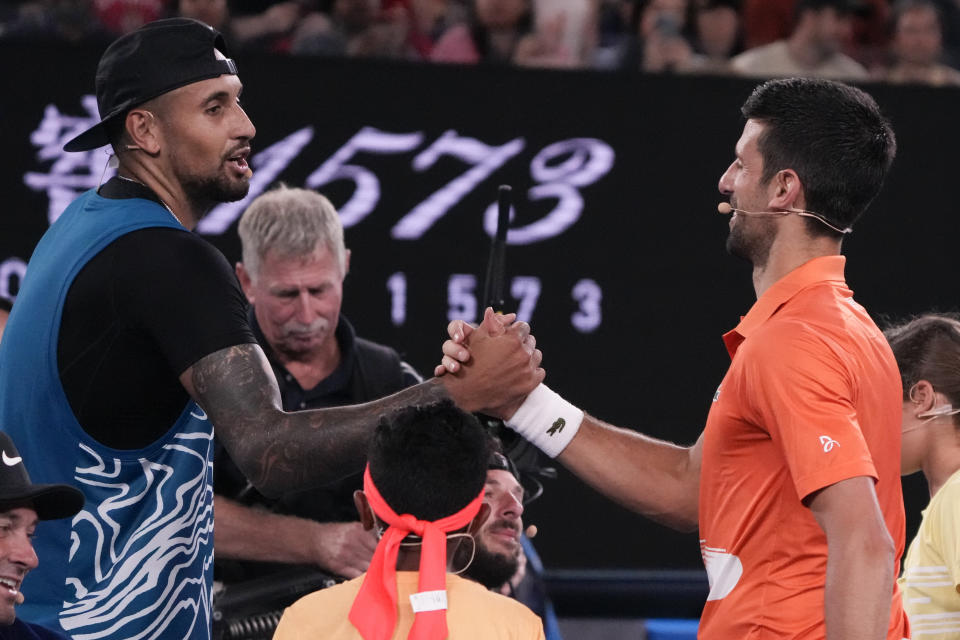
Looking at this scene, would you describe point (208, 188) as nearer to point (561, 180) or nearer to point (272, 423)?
point (272, 423)

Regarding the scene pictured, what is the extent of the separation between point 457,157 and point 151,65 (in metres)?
2.69

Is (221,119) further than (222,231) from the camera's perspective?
No

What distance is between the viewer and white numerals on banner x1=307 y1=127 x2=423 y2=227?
5113 millimetres

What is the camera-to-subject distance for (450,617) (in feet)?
7.62

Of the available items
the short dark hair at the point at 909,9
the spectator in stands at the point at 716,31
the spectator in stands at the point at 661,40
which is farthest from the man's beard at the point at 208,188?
the short dark hair at the point at 909,9

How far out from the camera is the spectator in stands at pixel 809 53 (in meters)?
5.54

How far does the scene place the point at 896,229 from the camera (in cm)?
537

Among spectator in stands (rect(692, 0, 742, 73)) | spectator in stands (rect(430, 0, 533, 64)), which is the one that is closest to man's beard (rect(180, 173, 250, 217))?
spectator in stands (rect(430, 0, 533, 64))

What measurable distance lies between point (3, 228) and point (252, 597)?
2138 mm

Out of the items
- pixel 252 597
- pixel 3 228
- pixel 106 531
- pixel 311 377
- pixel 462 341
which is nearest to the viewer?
pixel 106 531

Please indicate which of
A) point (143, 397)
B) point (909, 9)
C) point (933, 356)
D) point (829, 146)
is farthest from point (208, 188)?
point (909, 9)

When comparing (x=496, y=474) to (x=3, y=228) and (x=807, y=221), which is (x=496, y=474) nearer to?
(x=807, y=221)

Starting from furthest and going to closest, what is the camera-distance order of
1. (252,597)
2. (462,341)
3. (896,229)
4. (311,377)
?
(896,229), (311,377), (252,597), (462,341)

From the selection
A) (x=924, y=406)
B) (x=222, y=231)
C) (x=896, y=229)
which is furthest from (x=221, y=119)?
(x=896, y=229)
